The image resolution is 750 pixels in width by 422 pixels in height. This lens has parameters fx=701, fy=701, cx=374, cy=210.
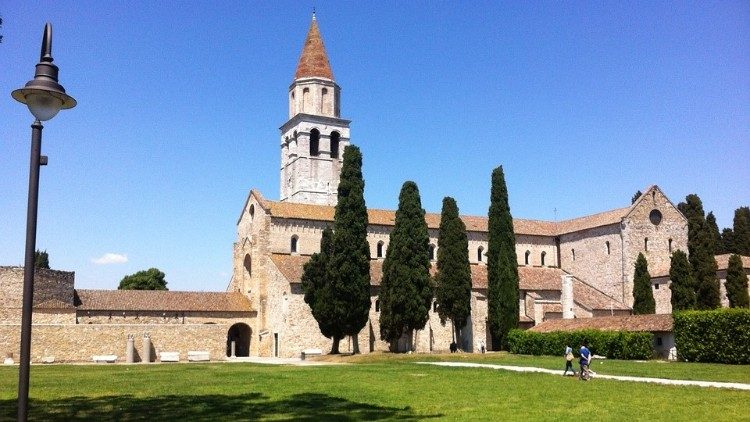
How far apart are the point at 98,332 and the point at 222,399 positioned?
29387 mm

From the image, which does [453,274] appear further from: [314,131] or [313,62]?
[313,62]

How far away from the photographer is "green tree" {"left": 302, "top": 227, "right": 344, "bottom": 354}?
149 feet

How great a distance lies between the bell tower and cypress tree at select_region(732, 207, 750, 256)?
45.0 meters

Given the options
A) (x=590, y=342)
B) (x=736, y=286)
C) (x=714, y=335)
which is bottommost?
(x=590, y=342)

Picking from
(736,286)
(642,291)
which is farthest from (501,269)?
(736,286)

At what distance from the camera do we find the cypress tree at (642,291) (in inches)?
2052

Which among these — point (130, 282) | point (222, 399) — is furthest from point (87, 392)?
point (130, 282)

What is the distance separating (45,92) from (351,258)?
1478 inches

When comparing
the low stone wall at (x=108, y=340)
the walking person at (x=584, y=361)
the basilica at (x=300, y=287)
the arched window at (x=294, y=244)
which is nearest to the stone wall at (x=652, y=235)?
the basilica at (x=300, y=287)

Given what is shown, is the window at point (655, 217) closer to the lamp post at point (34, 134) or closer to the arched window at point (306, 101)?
the arched window at point (306, 101)

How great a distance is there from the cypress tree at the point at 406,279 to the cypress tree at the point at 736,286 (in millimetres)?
22382

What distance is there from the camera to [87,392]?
2088 cm

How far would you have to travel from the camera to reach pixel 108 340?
148ft

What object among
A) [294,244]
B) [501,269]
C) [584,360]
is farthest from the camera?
[294,244]
